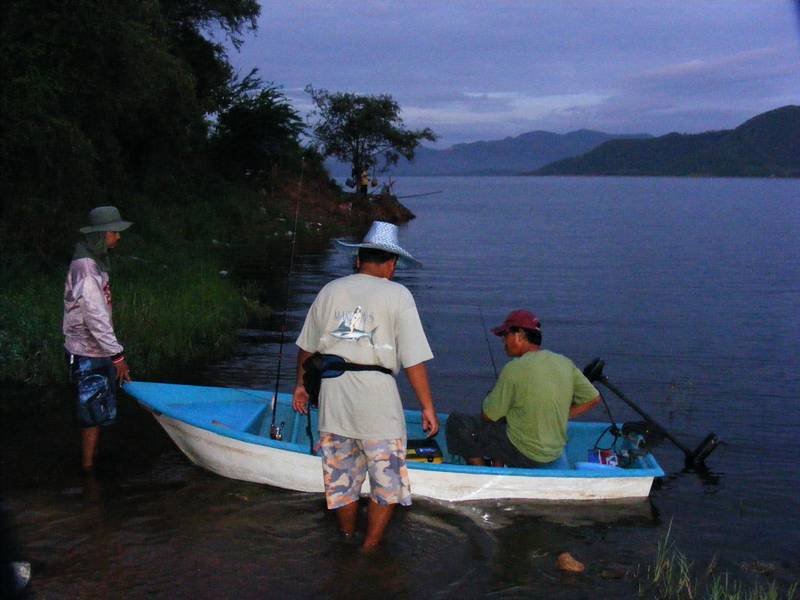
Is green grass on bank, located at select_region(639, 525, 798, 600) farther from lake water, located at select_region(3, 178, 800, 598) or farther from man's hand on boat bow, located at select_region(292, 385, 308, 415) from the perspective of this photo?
man's hand on boat bow, located at select_region(292, 385, 308, 415)

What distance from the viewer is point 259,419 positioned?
25.5 ft

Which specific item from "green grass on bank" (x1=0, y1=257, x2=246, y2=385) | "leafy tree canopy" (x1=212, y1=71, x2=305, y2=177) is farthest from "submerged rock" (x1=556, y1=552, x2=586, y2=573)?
"leafy tree canopy" (x1=212, y1=71, x2=305, y2=177)

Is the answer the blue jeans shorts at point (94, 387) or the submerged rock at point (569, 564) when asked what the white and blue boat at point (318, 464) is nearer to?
the blue jeans shorts at point (94, 387)

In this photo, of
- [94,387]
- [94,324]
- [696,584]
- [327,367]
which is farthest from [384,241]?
[696,584]

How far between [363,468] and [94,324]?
2.34 m

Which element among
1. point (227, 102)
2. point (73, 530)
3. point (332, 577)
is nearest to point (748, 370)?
point (332, 577)

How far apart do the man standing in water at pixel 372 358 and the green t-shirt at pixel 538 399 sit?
4.62ft

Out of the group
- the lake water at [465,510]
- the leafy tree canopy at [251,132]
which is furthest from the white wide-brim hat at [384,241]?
the leafy tree canopy at [251,132]

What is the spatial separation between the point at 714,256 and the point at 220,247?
15.5m

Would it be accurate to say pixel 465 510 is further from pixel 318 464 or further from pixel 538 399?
pixel 318 464

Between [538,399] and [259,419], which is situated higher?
[538,399]

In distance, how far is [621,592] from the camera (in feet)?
18.7

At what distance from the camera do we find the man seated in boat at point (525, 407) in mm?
6398

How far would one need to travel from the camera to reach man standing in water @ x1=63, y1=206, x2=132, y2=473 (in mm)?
6445
